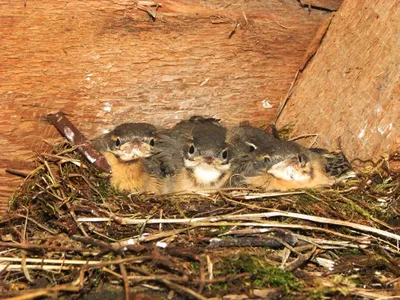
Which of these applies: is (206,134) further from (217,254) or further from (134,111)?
(217,254)

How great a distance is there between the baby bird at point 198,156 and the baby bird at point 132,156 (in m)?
0.08

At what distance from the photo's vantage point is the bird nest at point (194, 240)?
332 centimetres

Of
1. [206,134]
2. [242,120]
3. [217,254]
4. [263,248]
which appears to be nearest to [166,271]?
[217,254]

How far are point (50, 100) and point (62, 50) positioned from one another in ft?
0.77

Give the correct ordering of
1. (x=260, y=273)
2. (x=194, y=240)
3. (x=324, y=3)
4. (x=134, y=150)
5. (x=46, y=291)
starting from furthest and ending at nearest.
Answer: (x=134, y=150) → (x=324, y=3) → (x=194, y=240) → (x=260, y=273) → (x=46, y=291)

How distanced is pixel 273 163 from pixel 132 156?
26.6 inches

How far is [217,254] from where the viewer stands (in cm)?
346

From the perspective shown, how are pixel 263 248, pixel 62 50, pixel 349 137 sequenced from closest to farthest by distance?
pixel 263 248
pixel 62 50
pixel 349 137

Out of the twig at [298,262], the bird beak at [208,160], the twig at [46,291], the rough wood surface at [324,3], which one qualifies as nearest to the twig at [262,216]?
the twig at [298,262]

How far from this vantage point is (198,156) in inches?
167

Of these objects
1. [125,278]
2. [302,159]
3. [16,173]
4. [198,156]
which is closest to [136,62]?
[198,156]

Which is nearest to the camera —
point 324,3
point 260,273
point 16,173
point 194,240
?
point 260,273

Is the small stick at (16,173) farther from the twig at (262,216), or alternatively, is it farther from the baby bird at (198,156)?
the baby bird at (198,156)

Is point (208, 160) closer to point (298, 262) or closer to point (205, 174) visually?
point (205, 174)
